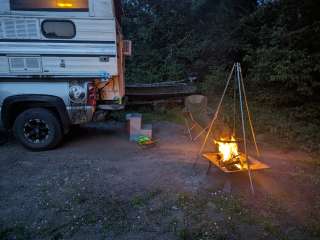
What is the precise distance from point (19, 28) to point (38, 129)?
1.91 meters

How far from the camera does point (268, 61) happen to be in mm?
8320

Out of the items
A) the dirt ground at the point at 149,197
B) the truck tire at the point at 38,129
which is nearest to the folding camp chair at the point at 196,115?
the dirt ground at the point at 149,197

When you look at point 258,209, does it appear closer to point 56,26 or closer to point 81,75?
point 81,75

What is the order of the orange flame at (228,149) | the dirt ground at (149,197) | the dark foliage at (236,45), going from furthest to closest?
the dark foliage at (236,45) < the orange flame at (228,149) < the dirt ground at (149,197)

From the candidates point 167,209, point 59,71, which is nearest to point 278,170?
point 167,209

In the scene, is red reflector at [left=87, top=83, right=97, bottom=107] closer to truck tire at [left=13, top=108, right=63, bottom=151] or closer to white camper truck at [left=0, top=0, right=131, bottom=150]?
white camper truck at [left=0, top=0, right=131, bottom=150]

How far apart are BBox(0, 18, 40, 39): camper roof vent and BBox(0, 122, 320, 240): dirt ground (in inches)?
87.2

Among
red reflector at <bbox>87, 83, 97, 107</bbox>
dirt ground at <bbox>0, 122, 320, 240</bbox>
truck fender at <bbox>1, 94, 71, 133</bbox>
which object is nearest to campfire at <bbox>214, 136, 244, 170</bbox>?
dirt ground at <bbox>0, 122, 320, 240</bbox>

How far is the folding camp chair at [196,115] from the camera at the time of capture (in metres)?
6.95

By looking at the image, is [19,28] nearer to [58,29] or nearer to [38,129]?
[58,29]

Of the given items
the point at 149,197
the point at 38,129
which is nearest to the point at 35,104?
the point at 38,129

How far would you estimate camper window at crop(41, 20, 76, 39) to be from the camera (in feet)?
19.9

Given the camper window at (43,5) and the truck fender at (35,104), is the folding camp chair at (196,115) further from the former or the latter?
the camper window at (43,5)

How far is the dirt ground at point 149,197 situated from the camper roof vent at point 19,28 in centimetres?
222
